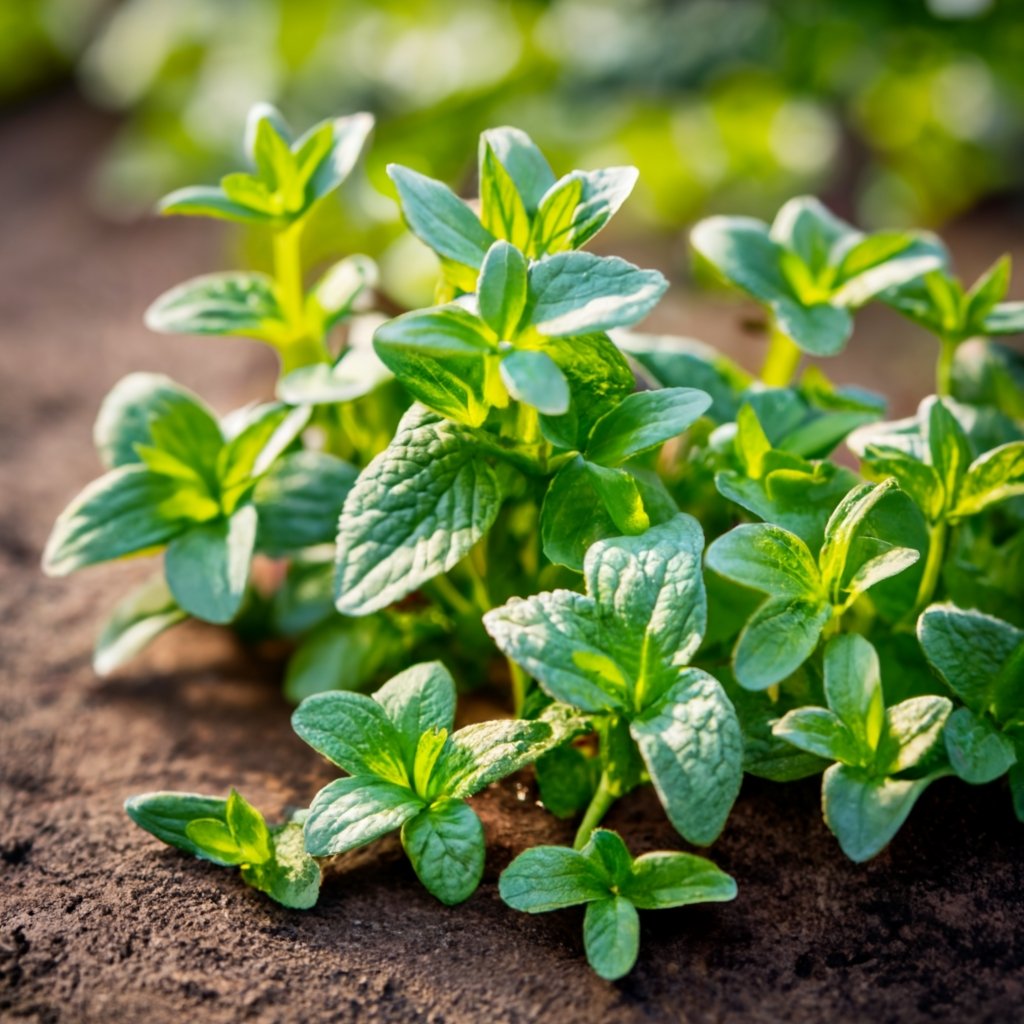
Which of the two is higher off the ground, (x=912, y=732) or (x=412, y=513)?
(x=412, y=513)

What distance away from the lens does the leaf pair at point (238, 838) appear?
3.17 feet

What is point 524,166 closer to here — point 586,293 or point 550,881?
point 586,293

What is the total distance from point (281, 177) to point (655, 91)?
1532mm

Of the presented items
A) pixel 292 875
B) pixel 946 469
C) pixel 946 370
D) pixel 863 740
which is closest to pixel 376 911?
pixel 292 875

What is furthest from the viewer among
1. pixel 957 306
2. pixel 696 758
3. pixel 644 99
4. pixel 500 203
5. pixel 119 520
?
pixel 644 99

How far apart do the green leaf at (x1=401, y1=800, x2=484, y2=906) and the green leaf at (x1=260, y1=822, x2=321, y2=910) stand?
94 millimetres

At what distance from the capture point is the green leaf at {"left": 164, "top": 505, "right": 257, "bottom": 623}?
1.08 metres

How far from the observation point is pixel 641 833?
41.9 inches

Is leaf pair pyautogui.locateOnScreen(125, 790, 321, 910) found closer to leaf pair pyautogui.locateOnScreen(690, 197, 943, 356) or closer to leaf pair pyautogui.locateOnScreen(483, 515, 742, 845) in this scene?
leaf pair pyautogui.locateOnScreen(483, 515, 742, 845)

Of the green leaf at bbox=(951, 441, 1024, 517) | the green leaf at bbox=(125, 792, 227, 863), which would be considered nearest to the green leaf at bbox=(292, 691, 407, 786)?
the green leaf at bbox=(125, 792, 227, 863)

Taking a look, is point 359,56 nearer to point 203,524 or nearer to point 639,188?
point 639,188

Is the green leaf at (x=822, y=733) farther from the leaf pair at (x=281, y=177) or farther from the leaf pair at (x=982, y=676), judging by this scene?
the leaf pair at (x=281, y=177)

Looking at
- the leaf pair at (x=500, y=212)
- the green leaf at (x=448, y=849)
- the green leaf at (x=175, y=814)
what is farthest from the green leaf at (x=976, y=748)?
the green leaf at (x=175, y=814)

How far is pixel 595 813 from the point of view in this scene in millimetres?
1013
